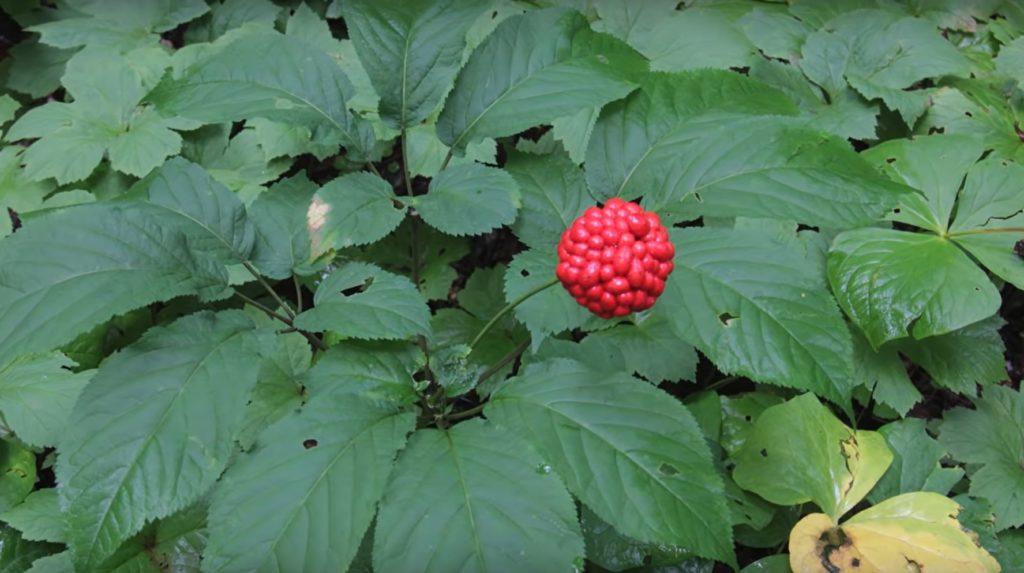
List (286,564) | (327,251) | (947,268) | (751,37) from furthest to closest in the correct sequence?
1. (751,37)
2. (947,268)
3. (327,251)
4. (286,564)

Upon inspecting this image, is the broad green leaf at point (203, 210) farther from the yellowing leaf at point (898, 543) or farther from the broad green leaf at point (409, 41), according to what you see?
the yellowing leaf at point (898, 543)

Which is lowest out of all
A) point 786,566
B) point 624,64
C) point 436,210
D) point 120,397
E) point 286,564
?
point 786,566

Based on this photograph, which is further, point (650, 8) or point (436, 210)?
point (650, 8)

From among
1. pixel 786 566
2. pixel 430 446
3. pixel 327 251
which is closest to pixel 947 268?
pixel 786 566

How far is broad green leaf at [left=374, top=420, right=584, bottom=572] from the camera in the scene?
125 centimetres

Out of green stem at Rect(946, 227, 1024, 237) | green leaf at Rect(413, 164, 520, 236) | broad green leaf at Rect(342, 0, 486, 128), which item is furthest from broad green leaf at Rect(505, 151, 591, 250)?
green stem at Rect(946, 227, 1024, 237)

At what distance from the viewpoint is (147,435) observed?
1.33 meters

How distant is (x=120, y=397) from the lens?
1.36 meters

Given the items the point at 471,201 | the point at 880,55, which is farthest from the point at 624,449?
the point at 880,55

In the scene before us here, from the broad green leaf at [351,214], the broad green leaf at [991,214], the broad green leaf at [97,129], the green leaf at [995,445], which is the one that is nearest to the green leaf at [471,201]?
the broad green leaf at [351,214]

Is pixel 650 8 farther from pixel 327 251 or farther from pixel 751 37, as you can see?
pixel 327 251

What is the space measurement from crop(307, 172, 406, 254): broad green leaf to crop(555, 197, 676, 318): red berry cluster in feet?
1.85

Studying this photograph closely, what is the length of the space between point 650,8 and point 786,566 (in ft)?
7.52

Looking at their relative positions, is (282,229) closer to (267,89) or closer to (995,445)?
(267,89)
